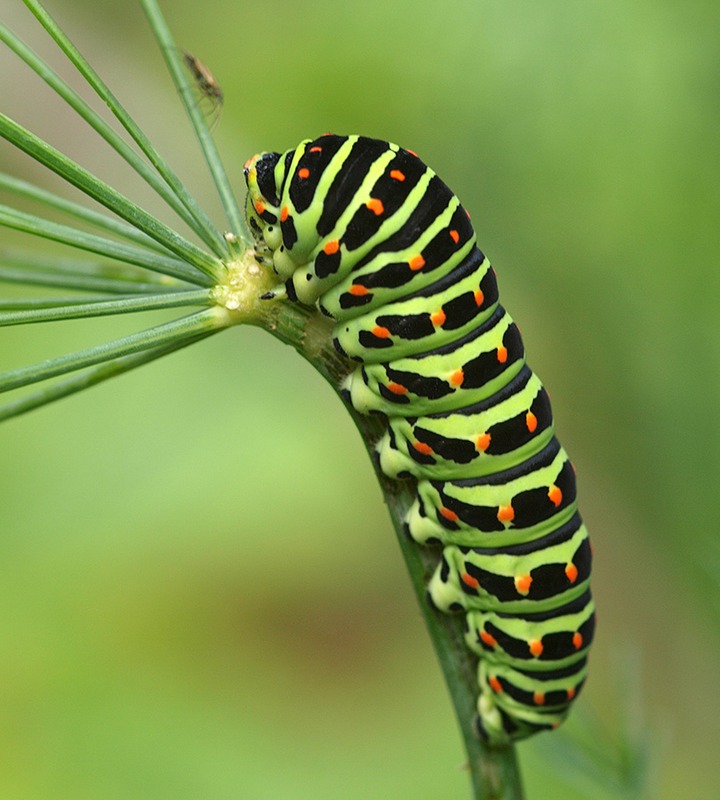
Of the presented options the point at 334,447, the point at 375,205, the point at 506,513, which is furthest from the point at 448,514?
the point at 334,447

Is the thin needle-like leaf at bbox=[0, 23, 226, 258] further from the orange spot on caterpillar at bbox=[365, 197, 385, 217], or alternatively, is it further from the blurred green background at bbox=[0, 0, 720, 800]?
the blurred green background at bbox=[0, 0, 720, 800]

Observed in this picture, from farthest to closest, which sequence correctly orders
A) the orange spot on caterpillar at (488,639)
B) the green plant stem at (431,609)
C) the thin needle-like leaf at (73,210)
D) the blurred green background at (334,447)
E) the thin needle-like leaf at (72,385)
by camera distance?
the blurred green background at (334,447)
the orange spot on caterpillar at (488,639)
the green plant stem at (431,609)
the thin needle-like leaf at (73,210)
the thin needle-like leaf at (72,385)

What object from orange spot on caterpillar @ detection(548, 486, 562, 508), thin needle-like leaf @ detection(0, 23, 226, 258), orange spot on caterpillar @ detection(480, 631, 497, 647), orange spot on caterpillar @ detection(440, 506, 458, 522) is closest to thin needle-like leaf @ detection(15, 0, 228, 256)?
thin needle-like leaf @ detection(0, 23, 226, 258)

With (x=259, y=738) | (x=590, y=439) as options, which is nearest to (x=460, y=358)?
(x=590, y=439)

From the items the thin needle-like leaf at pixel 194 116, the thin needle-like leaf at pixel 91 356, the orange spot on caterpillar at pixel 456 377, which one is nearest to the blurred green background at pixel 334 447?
the orange spot on caterpillar at pixel 456 377

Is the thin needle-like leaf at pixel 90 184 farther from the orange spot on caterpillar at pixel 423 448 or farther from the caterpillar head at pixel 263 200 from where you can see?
the orange spot on caterpillar at pixel 423 448

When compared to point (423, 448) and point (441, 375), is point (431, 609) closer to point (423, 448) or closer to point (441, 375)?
point (423, 448)
